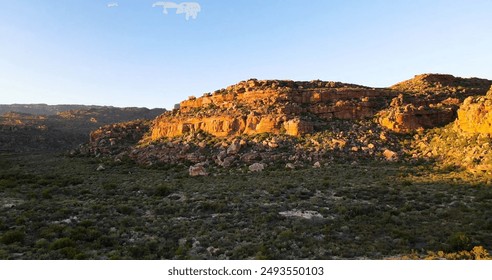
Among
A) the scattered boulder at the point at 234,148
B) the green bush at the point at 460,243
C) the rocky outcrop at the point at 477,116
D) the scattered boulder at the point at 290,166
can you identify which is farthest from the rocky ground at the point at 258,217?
the scattered boulder at the point at 234,148

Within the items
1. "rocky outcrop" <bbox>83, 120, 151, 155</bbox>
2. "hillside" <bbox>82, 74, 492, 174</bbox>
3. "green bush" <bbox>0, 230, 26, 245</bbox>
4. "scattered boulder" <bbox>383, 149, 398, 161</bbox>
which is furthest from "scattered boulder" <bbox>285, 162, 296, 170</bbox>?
"rocky outcrop" <bbox>83, 120, 151, 155</bbox>

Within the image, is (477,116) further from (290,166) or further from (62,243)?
(62,243)

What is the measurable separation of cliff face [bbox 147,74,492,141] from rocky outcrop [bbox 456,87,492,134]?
469cm

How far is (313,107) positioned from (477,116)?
20.3 m

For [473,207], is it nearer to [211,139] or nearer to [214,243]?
[214,243]

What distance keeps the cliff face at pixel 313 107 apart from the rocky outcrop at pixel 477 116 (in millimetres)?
4695

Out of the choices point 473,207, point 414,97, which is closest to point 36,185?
point 473,207

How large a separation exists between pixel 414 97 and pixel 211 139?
30.0 meters

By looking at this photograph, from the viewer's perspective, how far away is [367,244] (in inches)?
554

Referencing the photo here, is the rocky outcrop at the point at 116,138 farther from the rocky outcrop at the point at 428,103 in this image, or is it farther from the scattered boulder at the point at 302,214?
the scattered boulder at the point at 302,214

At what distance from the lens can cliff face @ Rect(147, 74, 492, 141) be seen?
1704 inches

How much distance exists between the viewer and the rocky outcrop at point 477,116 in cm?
3338

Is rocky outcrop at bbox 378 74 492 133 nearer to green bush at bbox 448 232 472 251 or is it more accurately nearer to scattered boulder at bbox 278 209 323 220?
scattered boulder at bbox 278 209 323 220

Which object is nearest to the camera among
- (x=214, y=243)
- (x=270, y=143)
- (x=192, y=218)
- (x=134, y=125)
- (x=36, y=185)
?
(x=214, y=243)
